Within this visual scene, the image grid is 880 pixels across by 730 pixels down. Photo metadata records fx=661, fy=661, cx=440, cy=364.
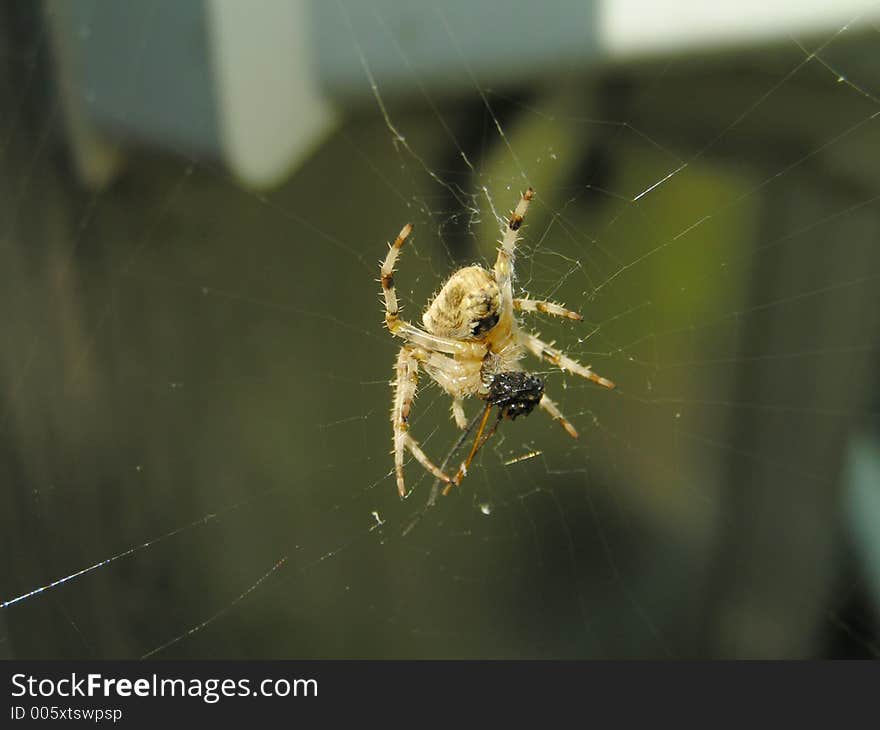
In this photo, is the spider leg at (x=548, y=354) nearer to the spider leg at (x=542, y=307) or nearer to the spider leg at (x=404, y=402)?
the spider leg at (x=542, y=307)

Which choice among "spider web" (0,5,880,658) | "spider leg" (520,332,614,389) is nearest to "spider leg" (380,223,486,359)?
"spider leg" (520,332,614,389)

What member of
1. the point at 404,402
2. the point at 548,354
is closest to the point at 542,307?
the point at 548,354

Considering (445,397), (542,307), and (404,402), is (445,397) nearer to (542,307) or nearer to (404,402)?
(404,402)

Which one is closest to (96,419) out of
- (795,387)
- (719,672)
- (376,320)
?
(376,320)

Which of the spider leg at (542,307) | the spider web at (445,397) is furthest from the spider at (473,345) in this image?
the spider web at (445,397)

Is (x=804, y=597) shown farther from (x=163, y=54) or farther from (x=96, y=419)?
(x=163, y=54)

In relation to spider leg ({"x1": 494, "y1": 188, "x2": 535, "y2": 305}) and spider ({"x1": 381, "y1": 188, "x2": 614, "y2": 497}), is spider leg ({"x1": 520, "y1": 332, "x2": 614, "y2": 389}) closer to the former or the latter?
spider ({"x1": 381, "y1": 188, "x2": 614, "y2": 497})

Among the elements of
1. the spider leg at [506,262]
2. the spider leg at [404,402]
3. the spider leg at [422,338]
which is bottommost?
the spider leg at [404,402]

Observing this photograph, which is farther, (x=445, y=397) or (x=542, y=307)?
(x=445, y=397)
